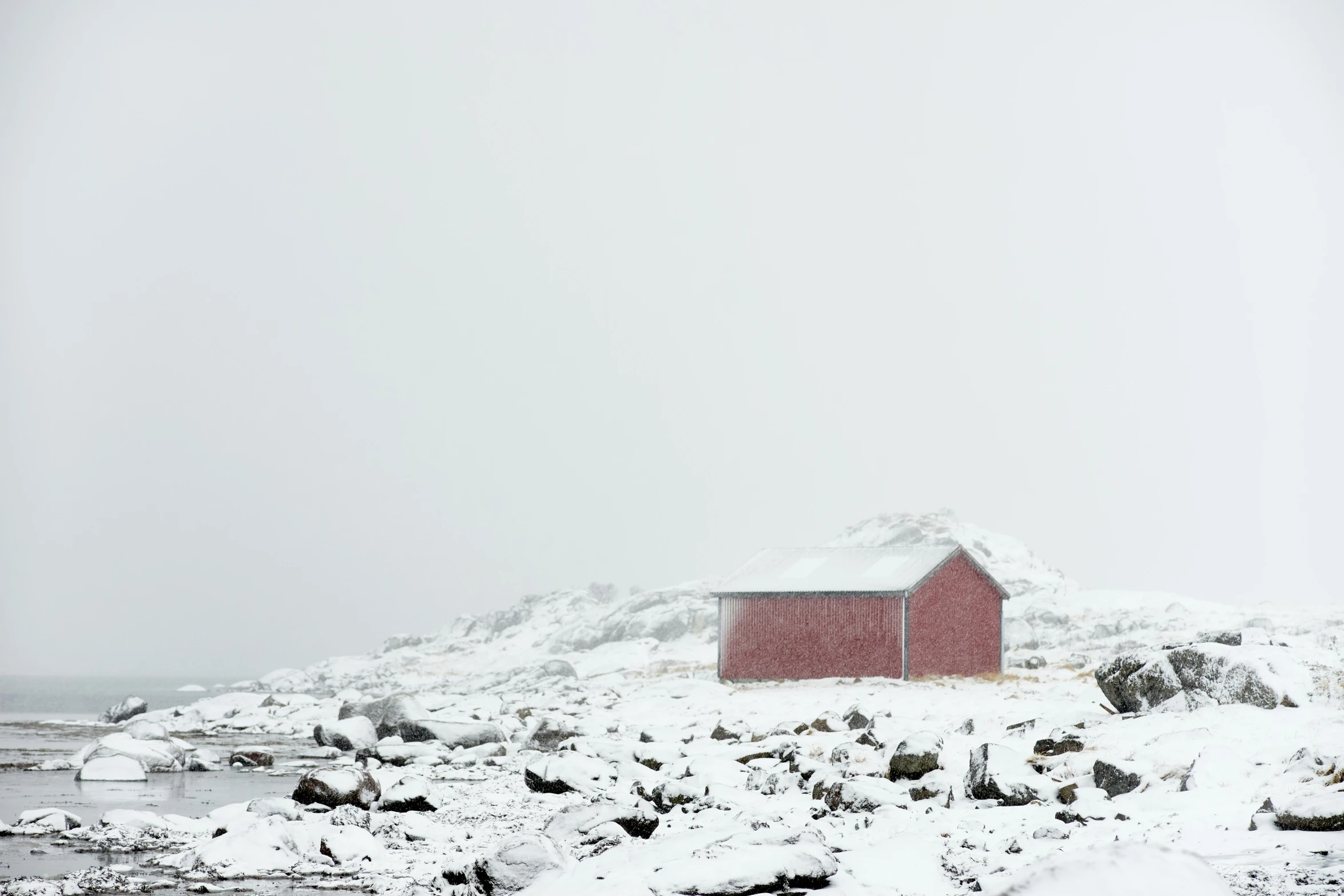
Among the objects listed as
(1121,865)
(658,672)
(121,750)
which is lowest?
(658,672)

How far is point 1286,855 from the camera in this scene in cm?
862

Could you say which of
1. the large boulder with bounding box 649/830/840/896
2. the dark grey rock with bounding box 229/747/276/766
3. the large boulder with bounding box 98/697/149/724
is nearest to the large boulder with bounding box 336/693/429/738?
the dark grey rock with bounding box 229/747/276/766

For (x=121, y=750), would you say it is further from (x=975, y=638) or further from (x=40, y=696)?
(x=40, y=696)

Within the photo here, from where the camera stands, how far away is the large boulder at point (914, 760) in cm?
1447

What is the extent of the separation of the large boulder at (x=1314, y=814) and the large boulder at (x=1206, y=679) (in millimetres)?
5697

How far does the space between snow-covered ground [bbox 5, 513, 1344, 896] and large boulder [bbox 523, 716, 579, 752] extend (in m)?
0.06

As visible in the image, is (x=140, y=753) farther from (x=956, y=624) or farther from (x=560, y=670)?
(x=560, y=670)

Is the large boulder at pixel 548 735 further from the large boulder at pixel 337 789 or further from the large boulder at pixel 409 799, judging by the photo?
the large boulder at pixel 337 789

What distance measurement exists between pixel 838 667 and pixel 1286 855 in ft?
82.3

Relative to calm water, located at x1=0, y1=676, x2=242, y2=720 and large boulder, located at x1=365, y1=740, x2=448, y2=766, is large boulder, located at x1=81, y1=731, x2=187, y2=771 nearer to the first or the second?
large boulder, located at x1=365, y1=740, x2=448, y2=766

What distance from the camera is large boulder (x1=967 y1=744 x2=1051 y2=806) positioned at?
39.8 feet

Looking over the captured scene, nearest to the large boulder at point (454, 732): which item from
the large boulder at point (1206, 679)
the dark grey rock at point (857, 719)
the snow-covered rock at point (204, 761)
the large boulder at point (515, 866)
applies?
the snow-covered rock at point (204, 761)

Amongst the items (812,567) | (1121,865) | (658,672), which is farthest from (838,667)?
(1121,865)

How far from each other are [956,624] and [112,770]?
78.8 ft
